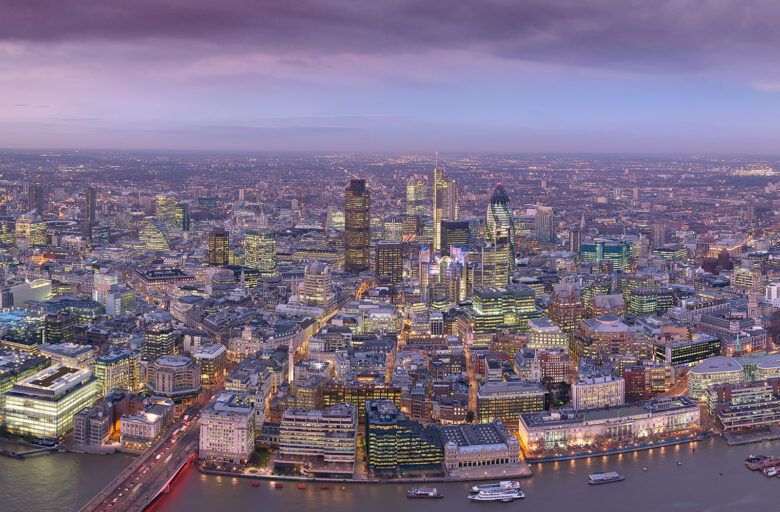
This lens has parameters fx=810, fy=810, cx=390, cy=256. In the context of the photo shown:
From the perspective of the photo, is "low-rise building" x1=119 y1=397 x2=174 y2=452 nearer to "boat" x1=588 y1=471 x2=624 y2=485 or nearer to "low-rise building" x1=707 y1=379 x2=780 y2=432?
"boat" x1=588 y1=471 x2=624 y2=485

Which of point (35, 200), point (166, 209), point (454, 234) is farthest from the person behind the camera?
point (35, 200)

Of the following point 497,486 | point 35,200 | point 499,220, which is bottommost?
point 497,486

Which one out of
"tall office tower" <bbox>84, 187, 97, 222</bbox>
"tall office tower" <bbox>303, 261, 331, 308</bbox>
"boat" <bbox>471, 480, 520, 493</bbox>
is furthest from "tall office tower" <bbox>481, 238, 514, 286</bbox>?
"tall office tower" <bbox>84, 187, 97, 222</bbox>

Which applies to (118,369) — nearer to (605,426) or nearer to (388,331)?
(388,331)

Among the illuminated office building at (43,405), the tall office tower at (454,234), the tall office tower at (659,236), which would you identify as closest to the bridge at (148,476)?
the illuminated office building at (43,405)

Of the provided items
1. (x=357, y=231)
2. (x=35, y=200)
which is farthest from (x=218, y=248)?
(x=35, y=200)
